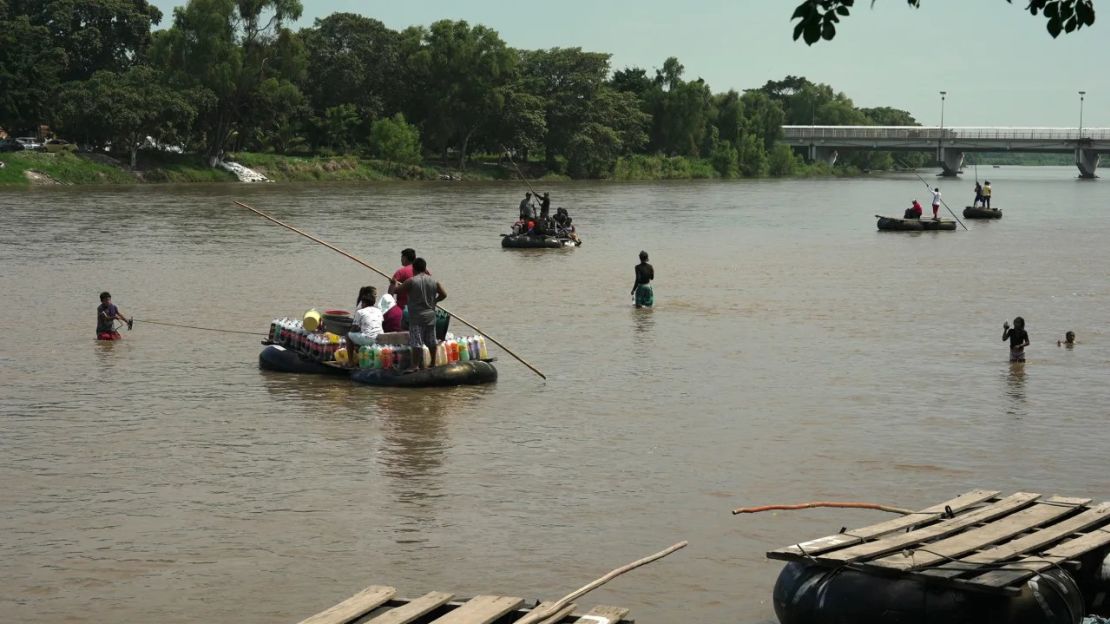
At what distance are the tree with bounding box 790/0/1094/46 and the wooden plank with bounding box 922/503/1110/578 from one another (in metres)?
3.02

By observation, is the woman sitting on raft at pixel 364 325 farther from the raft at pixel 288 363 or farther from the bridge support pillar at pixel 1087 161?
the bridge support pillar at pixel 1087 161

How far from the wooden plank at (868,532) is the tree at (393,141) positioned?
9573 centimetres

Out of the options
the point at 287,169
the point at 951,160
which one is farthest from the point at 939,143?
the point at 287,169

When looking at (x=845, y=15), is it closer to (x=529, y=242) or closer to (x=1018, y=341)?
(x=1018, y=341)

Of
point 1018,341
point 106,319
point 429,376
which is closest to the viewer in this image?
point 429,376

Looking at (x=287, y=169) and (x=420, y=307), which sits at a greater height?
(x=287, y=169)

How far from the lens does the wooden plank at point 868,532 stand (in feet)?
28.4

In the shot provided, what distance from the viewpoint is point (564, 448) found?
14969 mm

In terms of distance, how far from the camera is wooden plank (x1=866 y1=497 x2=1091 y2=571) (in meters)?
8.38

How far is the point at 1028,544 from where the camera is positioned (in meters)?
8.82

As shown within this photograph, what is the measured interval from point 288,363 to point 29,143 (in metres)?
73.1

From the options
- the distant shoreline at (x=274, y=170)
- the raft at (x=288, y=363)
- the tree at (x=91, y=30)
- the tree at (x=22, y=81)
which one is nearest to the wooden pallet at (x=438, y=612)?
the raft at (x=288, y=363)

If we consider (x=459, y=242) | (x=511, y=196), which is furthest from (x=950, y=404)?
(x=511, y=196)

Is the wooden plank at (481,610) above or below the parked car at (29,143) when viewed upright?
below
